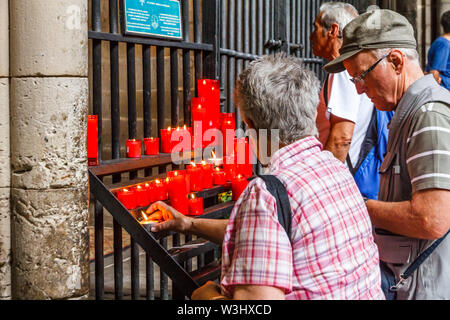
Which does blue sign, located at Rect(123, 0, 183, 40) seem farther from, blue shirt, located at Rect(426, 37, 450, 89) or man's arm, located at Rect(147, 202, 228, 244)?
blue shirt, located at Rect(426, 37, 450, 89)

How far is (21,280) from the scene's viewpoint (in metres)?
2.99

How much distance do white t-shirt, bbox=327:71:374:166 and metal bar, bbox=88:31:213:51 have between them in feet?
3.53

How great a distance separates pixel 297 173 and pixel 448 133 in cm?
73

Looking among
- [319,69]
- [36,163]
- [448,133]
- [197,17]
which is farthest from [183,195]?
[319,69]

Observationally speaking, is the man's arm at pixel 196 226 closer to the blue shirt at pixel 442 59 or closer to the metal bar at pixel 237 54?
the metal bar at pixel 237 54

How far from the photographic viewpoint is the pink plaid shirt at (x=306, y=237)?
64.1 inches

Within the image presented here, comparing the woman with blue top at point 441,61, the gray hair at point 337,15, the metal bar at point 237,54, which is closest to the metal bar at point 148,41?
the metal bar at point 237,54

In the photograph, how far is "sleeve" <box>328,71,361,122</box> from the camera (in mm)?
3559

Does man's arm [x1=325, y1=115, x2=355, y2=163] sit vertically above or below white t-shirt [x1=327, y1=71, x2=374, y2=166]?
below

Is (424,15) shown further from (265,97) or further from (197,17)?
(265,97)

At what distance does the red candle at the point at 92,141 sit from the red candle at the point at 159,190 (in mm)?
372

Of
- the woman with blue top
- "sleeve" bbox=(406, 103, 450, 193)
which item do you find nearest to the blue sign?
"sleeve" bbox=(406, 103, 450, 193)

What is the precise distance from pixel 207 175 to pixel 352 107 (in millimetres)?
1039

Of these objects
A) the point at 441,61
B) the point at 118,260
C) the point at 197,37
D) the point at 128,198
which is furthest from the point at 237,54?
the point at 441,61
